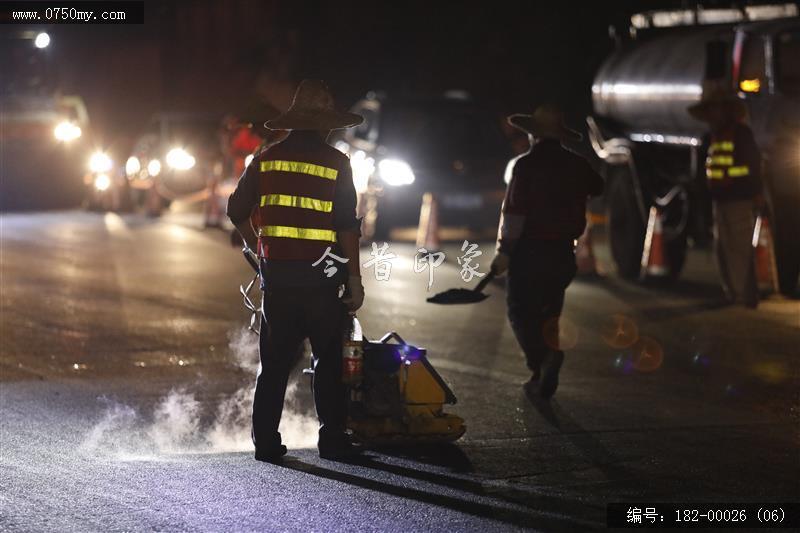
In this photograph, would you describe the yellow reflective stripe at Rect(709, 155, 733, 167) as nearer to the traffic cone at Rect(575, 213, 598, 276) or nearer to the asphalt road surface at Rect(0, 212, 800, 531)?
the asphalt road surface at Rect(0, 212, 800, 531)

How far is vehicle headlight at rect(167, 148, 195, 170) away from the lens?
24.9 metres

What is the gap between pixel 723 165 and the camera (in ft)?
43.5

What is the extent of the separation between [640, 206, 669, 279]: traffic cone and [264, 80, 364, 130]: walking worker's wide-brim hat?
29.6 feet

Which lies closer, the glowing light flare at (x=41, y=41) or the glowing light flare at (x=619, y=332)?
the glowing light flare at (x=619, y=332)

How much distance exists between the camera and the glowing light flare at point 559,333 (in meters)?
9.58

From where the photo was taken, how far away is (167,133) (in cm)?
2641

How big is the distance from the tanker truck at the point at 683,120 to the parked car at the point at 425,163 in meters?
1.92

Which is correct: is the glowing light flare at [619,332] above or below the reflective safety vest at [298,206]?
below

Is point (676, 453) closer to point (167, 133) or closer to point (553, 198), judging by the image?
point (553, 198)

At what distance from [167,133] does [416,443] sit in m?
19.3

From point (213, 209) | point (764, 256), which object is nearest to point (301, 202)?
point (764, 256)

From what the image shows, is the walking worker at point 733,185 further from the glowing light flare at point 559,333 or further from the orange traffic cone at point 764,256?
the glowing light flare at point 559,333

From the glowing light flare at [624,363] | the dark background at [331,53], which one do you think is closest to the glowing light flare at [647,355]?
the glowing light flare at [624,363]

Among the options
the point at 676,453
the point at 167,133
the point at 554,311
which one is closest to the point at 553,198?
the point at 554,311
